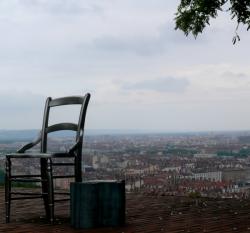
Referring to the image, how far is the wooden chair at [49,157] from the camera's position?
4.81 m

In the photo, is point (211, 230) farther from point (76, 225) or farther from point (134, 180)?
point (134, 180)

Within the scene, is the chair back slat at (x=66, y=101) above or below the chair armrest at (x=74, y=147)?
above

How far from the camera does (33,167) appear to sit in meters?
5.57

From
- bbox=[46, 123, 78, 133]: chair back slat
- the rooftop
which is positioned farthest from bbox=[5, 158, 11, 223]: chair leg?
bbox=[46, 123, 78, 133]: chair back slat

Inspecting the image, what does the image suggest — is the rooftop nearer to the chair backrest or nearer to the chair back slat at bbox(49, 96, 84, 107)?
the chair backrest

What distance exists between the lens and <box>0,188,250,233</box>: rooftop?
4.52 m

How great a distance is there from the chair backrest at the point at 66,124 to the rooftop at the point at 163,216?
737 mm

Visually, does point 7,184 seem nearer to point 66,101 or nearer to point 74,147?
point 74,147

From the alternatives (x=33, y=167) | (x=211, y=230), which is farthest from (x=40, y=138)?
(x=211, y=230)

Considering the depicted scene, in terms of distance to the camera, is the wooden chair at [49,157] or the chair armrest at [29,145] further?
the chair armrest at [29,145]

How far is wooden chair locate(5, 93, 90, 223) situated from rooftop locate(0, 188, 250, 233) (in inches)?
9.1

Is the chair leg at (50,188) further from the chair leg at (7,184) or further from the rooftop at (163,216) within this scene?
the chair leg at (7,184)

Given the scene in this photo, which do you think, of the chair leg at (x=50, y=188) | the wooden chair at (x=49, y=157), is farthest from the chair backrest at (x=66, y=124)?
the chair leg at (x=50, y=188)

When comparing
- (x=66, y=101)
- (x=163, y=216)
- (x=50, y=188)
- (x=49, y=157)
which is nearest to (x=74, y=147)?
(x=49, y=157)
